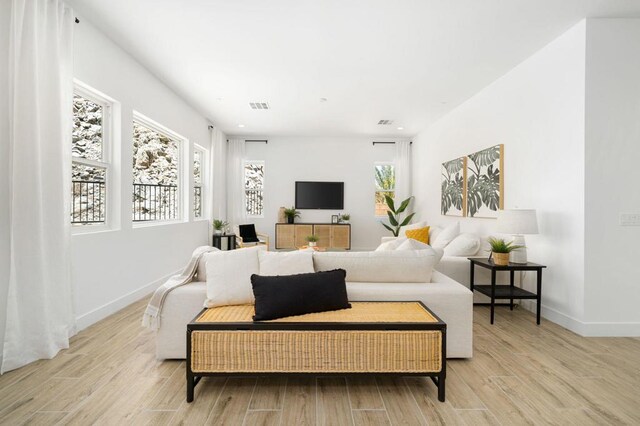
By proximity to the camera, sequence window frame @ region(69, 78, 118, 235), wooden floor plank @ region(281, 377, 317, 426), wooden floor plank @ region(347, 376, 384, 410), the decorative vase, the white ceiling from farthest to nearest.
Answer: window frame @ region(69, 78, 118, 235) → the decorative vase → the white ceiling → wooden floor plank @ region(347, 376, 384, 410) → wooden floor plank @ region(281, 377, 317, 426)

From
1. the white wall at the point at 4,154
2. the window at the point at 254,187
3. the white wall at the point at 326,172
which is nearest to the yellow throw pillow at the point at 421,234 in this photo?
the white wall at the point at 326,172

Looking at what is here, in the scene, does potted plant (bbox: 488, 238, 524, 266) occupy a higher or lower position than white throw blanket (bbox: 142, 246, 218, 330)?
higher

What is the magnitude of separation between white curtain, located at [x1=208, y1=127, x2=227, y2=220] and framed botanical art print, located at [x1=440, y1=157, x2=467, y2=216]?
441cm

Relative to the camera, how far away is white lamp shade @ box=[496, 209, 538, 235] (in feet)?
11.0

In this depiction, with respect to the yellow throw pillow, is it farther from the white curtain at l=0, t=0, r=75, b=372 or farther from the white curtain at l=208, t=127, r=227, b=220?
the white curtain at l=0, t=0, r=75, b=372

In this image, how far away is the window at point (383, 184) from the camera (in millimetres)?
8195

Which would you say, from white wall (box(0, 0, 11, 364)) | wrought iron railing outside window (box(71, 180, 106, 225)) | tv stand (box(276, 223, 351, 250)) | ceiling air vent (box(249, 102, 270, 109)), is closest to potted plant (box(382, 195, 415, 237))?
tv stand (box(276, 223, 351, 250))

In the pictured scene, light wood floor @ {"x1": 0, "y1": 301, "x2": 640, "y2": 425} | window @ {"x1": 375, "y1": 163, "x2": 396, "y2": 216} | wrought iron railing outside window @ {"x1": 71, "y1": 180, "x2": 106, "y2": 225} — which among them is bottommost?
light wood floor @ {"x1": 0, "y1": 301, "x2": 640, "y2": 425}

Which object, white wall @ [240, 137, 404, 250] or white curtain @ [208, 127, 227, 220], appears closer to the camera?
white curtain @ [208, 127, 227, 220]

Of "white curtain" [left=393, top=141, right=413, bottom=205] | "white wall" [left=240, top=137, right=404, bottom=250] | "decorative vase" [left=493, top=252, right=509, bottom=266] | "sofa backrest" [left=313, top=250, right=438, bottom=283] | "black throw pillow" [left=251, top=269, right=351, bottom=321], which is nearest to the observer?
"black throw pillow" [left=251, top=269, right=351, bottom=321]

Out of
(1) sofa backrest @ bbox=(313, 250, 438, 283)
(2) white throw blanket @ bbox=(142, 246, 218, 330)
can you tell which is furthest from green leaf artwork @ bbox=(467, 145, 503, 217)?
(2) white throw blanket @ bbox=(142, 246, 218, 330)

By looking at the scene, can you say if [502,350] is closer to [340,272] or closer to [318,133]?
[340,272]

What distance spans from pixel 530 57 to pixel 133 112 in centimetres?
456

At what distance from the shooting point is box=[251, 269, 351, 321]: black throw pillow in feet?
6.93
